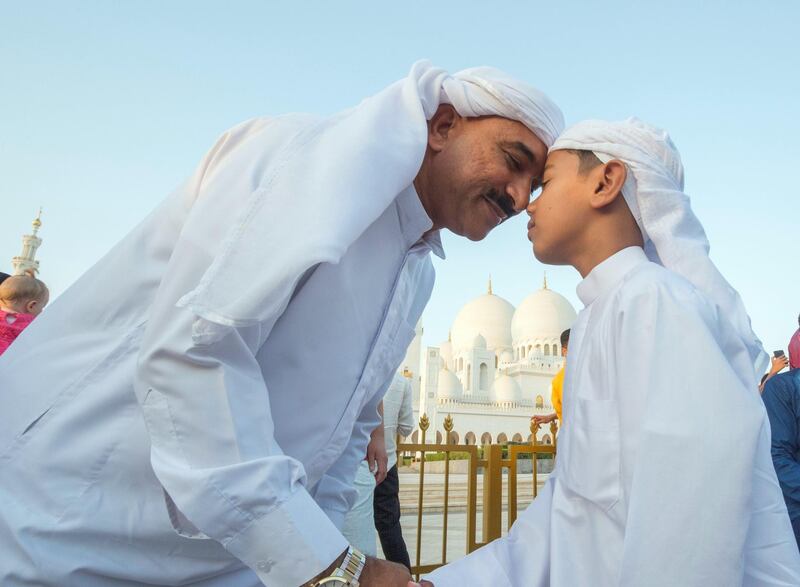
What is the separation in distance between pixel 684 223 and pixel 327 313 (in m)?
0.95

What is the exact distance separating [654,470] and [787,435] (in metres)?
2.53

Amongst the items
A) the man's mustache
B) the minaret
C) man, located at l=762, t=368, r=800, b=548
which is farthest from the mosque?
the man's mustache

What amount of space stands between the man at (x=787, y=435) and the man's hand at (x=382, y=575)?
2.54 metres

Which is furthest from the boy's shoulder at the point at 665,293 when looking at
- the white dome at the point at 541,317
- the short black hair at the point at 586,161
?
the white dome at the point at 541,317

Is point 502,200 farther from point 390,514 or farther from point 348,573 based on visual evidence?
point 390,514

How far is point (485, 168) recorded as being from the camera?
5.66 ft

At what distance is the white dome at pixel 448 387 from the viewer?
2966 centimetres

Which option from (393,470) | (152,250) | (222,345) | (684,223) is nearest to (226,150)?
(152,250)

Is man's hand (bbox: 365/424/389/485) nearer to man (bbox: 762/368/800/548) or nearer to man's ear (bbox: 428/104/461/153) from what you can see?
man's ear (bbox: 428/104/461/153)

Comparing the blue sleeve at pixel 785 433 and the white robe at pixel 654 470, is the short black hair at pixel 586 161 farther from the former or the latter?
the blue sleeve at pixel 785 433

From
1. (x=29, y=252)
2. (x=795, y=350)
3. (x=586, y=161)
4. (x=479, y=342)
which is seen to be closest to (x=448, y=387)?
(x=479, y=342)

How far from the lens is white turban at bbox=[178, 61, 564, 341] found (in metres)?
1.03

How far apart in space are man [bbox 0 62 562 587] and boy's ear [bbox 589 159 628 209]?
242mm

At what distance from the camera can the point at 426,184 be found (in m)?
1.82
